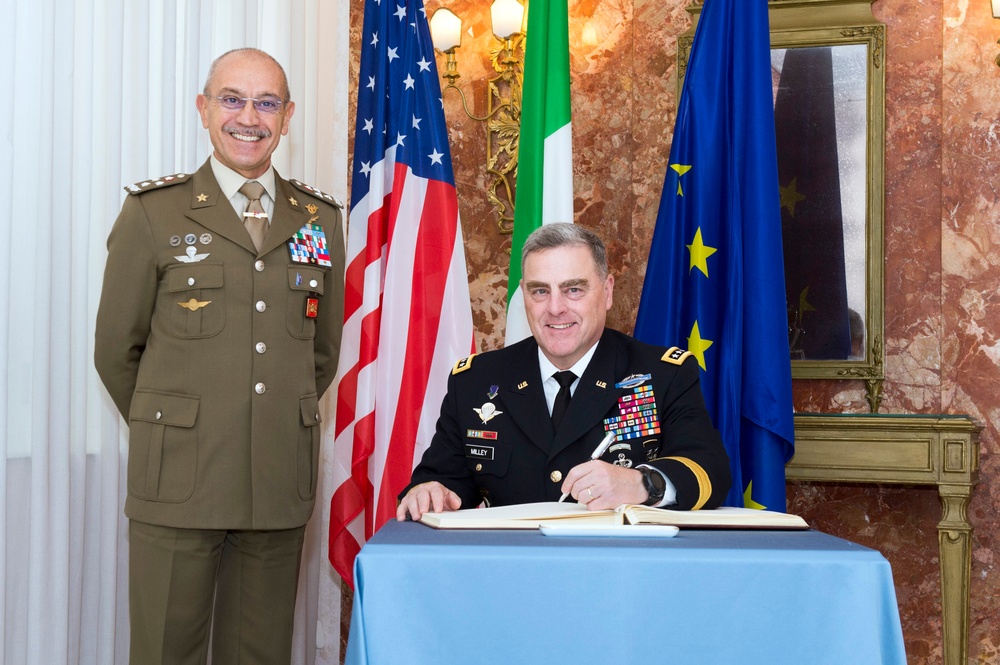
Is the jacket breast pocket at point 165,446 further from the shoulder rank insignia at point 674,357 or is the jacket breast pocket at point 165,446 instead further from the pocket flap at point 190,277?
the shoulder rank insignia at point 674,357

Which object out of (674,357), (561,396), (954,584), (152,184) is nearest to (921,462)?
(954,584)

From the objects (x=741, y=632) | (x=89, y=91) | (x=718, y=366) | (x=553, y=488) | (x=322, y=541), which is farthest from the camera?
(x=322, y=541)

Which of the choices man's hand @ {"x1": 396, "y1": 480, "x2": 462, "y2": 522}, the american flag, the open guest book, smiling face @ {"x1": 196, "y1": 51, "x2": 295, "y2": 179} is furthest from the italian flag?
the open guest book

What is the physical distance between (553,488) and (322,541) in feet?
6.49

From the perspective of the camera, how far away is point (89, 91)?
2.69 metres

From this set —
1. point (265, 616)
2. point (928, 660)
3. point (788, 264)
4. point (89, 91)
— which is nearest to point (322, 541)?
point (265, 616)

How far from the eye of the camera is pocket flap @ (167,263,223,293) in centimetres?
237

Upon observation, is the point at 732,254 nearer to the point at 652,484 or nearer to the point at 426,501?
the point at 652,484

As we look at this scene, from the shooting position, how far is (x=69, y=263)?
8.58ft

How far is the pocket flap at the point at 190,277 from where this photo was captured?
2371 millimetres

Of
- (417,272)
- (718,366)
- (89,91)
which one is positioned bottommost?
(718,366)

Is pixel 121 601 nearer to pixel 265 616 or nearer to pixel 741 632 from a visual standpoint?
pixel 265 616

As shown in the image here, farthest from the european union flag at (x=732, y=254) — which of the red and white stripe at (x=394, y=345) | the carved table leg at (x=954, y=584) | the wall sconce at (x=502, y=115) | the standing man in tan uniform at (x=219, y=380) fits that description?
the standing man in tan uniform at (x=219, y=380)

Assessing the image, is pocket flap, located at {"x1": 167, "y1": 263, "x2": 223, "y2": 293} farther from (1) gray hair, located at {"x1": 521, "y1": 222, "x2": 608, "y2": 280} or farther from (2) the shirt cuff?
(2) the shirt cuff
